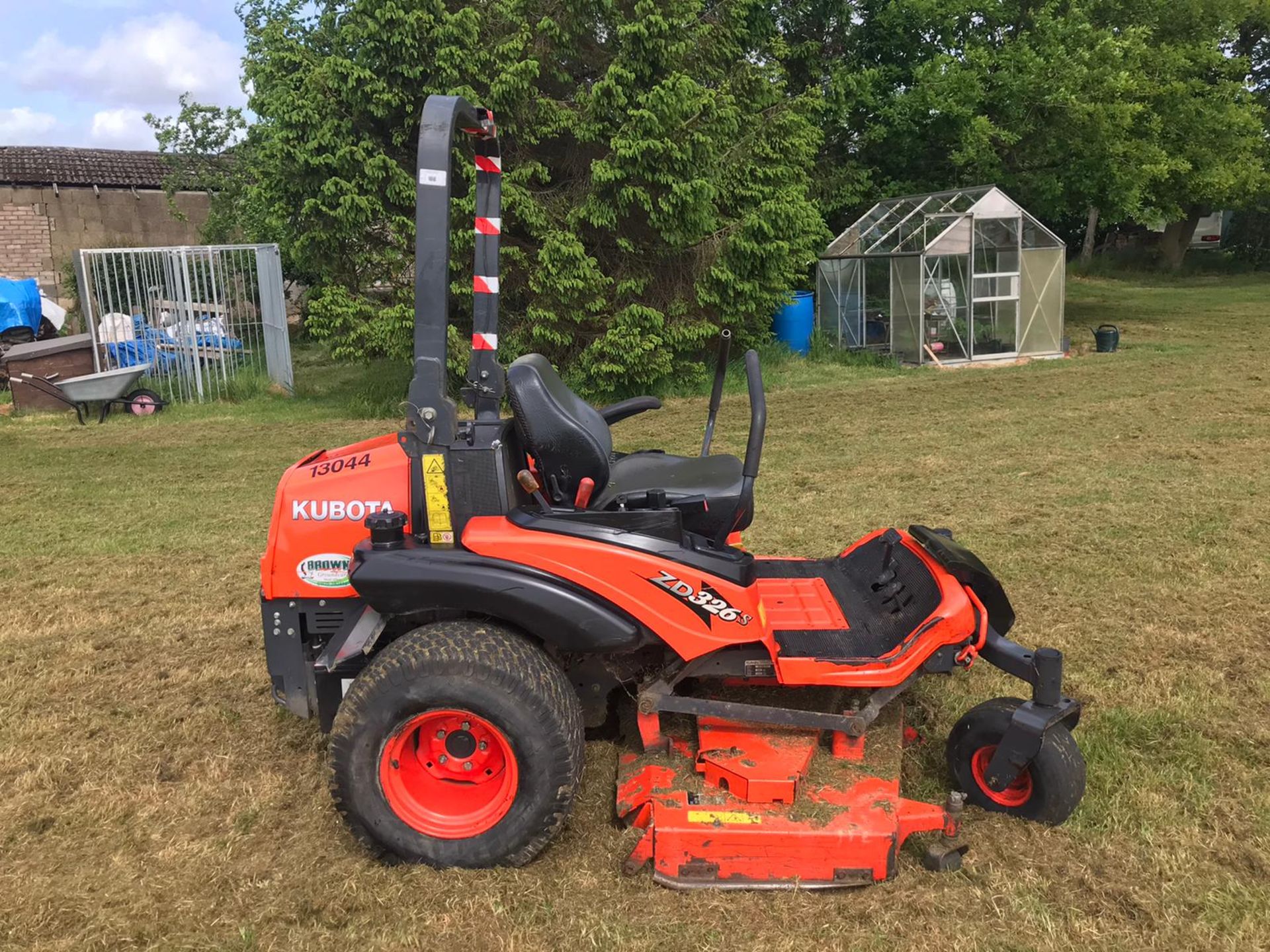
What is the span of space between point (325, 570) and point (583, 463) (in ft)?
2.87

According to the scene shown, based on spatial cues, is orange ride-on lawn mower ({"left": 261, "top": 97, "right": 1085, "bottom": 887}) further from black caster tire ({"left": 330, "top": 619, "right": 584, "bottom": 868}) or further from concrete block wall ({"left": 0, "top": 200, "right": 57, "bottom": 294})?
concrete block wall ({"left": 0, "top": 200, "right": 57, "bottom": 294})

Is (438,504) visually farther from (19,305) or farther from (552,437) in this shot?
(19,305)

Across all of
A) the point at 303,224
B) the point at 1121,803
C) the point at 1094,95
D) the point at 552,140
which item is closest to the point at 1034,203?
the point at 1094,95

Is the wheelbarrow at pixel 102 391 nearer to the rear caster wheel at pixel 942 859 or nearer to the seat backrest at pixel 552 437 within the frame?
the seat backrest at pixel 552 437

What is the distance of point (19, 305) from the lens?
16.1 metres

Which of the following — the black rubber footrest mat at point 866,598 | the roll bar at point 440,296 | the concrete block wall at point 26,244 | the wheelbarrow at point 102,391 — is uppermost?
the concrete block wall at point 26,244

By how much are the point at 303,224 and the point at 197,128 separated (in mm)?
10204

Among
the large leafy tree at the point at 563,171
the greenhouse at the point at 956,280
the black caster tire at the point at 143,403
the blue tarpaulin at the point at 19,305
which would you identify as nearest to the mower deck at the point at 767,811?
the large leafy tree at the point at 563,171

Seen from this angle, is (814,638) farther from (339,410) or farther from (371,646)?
(339,410)

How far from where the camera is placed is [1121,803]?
3170 millimetres

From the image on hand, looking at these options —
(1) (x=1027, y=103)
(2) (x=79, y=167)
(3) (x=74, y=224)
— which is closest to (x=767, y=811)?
(1) (x=1027, y=103)

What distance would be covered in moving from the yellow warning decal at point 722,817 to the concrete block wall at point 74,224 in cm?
2091

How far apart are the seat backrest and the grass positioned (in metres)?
1.04

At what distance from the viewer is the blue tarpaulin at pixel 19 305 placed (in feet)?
52.2
